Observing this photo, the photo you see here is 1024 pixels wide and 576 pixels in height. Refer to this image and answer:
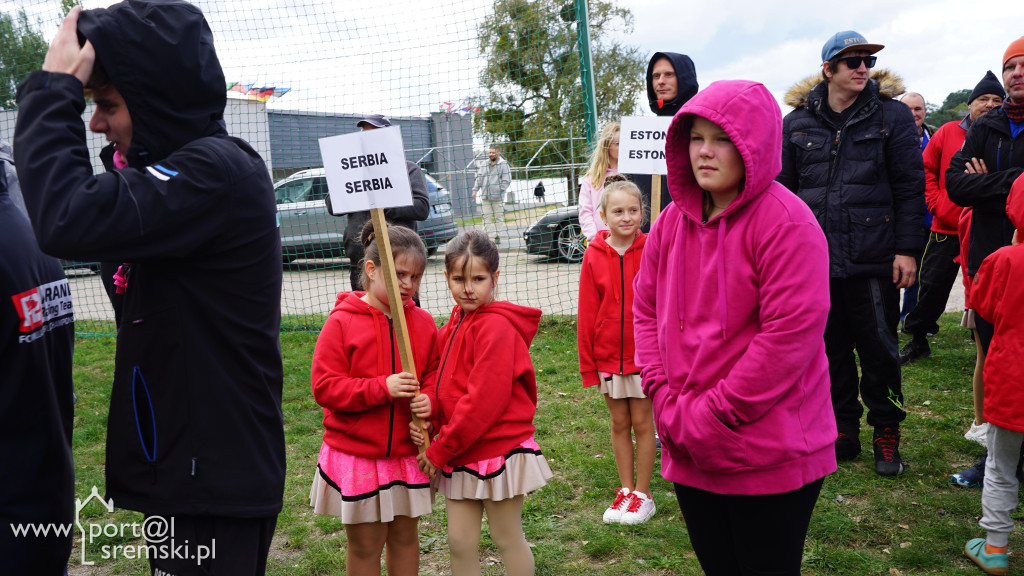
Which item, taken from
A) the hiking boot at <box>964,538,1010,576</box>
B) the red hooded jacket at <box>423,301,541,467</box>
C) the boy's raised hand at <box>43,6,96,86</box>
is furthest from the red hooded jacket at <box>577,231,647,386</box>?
the boy's raised hand at <box>43,6,96,86</box>

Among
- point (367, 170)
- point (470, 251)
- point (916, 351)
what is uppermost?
point (367, 170)

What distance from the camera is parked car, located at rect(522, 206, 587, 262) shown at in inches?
396

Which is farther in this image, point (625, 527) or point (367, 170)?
point (625, 527)

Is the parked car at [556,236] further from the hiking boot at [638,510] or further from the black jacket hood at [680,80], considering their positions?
the hiking boot at [638,510]

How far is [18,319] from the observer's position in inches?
72.6

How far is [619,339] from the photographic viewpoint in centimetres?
381

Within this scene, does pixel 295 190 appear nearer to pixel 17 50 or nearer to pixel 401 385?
pixel 17 50

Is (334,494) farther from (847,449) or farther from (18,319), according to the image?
(847,449)

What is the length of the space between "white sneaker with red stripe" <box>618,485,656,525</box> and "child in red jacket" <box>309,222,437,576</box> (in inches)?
53.3

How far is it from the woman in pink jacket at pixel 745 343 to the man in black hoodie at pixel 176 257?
1117 millimetres

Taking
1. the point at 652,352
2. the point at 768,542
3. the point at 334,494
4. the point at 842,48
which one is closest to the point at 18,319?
the point at 334,494

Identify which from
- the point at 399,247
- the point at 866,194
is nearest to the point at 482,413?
the point at 399,247

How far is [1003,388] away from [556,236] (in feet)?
24.4

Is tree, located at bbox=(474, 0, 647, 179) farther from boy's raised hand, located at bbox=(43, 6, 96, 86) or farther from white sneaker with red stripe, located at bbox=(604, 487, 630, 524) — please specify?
boy's raised hand, located at bbox=(43, 6, 96, 86)
